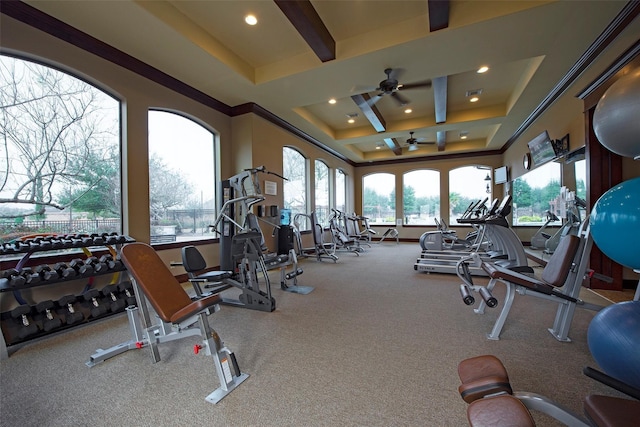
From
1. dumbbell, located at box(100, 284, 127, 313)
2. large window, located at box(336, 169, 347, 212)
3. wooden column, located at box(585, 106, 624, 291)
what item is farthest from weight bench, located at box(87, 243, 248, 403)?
large window, located at box(336, 169, 347, 212)

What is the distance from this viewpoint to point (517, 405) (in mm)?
967

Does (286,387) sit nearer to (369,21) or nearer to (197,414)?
(197,414)

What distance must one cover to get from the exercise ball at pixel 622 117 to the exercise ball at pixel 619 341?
1031mm

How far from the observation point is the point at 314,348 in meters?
2.25

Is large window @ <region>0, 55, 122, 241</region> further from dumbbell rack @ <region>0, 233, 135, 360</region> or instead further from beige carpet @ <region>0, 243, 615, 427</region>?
beige carpet @ <region>0, 243, 615, 427</region>

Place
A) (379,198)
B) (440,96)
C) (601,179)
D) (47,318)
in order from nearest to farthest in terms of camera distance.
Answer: (47,318) → (601,179) → (440,96) → (379,198)

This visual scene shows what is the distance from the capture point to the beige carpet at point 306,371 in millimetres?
1527

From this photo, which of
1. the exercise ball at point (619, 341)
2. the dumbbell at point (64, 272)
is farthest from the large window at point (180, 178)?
the exercise ball at point (619, 341)

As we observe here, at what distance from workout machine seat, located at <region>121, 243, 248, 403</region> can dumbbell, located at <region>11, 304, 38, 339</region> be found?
1158mm

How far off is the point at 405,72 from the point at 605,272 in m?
4.03

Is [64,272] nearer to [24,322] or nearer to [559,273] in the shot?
[24,322]

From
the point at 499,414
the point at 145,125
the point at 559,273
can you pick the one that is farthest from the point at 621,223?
the point at 145,125

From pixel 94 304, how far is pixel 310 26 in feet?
12.9

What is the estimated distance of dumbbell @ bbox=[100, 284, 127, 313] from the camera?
2930 millimetres
